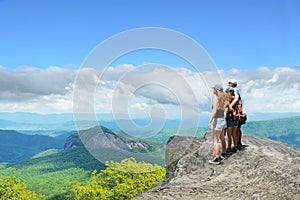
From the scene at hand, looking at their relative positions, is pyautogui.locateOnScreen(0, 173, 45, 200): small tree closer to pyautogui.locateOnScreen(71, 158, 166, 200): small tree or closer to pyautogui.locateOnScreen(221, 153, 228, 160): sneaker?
pyautogui.locateOnScreen(71, 158, 166, 200): small tree

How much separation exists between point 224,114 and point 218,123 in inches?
12.8

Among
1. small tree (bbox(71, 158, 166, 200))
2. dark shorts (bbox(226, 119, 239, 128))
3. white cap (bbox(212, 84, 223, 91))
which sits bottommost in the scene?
small tree (bbox(71, 158, 166, 200))

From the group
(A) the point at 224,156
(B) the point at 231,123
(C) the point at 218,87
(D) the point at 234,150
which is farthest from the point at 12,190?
(C) the point at 218,87

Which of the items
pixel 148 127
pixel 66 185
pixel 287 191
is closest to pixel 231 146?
pixel 148 127

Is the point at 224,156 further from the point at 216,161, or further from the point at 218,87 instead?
the point at 218,87

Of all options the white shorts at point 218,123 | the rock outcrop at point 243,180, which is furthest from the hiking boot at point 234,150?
the white shorts at point 218,123

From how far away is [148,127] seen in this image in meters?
13.2

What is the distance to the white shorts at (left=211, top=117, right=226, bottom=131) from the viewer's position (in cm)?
1012

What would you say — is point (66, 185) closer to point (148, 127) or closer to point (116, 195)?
point (116, 195)

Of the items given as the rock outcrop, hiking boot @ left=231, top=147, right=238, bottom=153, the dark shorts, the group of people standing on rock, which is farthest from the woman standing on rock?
hiking boot @ left=231, top=147, right=238, bottom=153

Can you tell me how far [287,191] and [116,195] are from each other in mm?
40310

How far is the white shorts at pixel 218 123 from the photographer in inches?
398

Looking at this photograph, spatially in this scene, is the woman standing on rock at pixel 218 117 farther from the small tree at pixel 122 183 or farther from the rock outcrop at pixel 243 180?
the small tree at pixel 122 183

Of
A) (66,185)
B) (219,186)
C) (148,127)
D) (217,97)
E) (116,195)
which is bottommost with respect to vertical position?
(66,185)
